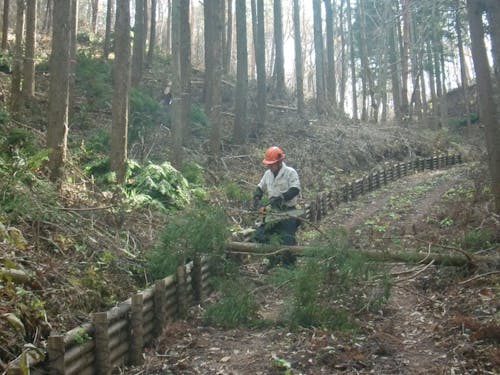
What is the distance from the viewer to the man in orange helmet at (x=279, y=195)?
9789mm

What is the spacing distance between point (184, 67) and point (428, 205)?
9.64m

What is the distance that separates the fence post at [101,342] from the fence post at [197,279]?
9.02 ft

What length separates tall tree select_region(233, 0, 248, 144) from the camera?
2103cm

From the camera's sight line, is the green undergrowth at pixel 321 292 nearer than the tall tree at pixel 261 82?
Yes

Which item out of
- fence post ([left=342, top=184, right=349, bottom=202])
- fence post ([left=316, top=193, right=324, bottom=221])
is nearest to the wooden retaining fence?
fence post ([left=316, top=193, right=324, bottom=221])

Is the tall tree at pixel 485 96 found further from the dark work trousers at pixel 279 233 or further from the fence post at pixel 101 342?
the fence post at pixel 101 342

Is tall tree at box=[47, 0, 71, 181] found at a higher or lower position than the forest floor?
higher

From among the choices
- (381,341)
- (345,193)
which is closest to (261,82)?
(345,193)

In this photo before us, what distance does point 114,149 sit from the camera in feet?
42.0

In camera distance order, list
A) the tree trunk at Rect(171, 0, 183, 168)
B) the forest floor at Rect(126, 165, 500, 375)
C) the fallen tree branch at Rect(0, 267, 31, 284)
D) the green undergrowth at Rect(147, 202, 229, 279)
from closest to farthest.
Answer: the fallen tree branch at Rect(0, 267, 31, 284), the forest floor at Rect(126, 165, 500, 375), the green undergrowth at Rect(147, 202, 229, 279), the tree trunk at Rect(171, 0, 183, 168)

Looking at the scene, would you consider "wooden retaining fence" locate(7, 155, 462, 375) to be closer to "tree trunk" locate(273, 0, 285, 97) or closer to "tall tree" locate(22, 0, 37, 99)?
"tall tree" locate(22, 0, 37, 99)

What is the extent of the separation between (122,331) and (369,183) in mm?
16619

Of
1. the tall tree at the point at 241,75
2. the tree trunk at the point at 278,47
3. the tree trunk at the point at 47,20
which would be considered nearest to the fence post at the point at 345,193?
the tall tree at the point at 241,75

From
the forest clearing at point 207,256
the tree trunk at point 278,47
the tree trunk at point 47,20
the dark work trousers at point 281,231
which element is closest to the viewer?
the forest clearing at point 207,256
